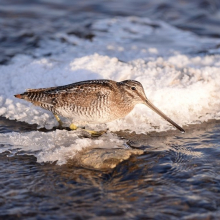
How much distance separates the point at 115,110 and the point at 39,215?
2433mm

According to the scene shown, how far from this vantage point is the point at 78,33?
1212 cm

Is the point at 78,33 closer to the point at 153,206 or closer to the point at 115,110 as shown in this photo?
the point at 115,110

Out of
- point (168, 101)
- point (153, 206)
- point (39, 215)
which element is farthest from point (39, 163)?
point (168, 101)

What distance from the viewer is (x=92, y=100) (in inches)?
253

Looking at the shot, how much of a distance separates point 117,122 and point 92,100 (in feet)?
2.78

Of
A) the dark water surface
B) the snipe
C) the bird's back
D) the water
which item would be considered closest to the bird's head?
the snipe

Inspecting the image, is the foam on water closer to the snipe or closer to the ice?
the ice

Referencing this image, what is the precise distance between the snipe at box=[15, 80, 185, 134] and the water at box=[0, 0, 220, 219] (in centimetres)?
31

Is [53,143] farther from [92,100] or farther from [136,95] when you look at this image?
[136,95]

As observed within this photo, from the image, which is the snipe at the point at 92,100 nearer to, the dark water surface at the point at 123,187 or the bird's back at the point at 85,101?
the bird's back at the point at 85,101

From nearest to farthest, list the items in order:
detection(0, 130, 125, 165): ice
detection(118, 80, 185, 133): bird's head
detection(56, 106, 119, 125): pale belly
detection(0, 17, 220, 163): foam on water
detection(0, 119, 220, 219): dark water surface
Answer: detection(0, 119, 220, 219): dark water surface → detection(0, 130, 125, 165): ice → detection(56, 106, 119, 125): pale belly → detection(118, 80, 185, 133): bird's head → detection(0, 17, 220, 163): foam on water

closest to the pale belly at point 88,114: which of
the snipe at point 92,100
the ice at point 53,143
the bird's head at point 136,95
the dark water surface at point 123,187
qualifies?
the snipe at point 92,100

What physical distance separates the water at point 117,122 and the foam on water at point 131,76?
2 centimetres

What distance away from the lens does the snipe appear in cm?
644
